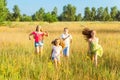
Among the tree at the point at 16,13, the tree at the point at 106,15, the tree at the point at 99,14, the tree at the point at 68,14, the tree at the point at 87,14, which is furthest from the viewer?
the tree at the point at 99,14

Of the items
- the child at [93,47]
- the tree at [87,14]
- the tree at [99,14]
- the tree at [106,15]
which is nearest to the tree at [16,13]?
the tree at [87,14]

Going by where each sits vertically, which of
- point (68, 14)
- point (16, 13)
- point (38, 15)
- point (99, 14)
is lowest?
point (99, 14)

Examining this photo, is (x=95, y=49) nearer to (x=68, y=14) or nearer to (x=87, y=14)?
(x=68, y=14)

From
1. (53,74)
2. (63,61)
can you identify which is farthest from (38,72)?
(63,61)

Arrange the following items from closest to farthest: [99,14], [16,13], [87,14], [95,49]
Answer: [95,49]
[16,13]
[87,14]
[99,14]

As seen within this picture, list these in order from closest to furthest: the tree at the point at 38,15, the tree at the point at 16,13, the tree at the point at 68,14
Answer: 1. the tree at the point at 16,13
2. the tree at the point at 38,15
3. the tree at the point at 68,14

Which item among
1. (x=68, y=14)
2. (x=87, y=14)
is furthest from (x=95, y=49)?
(x=87, y=14)

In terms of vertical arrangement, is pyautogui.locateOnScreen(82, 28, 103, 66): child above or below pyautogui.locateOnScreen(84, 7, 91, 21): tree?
above

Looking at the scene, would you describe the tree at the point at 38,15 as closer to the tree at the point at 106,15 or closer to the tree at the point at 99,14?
the tree at the point at 106,15

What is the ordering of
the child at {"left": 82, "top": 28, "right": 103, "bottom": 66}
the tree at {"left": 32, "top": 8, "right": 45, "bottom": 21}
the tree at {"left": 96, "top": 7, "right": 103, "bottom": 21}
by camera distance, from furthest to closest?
1. the tree at {"left": 96, "top": 7, "right": 103, "bottom": 21}
2. the tree at {"left": 32, "top": 8, "right": 45, "bottom": 21}
3. the child at {"left": 82, "top": 28, "right": 103, "bottom": 66}

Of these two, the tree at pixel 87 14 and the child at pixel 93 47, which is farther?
the tree at pixel 87 14

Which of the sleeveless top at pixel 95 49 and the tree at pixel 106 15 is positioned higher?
the sleeveless top at pixel 95 49

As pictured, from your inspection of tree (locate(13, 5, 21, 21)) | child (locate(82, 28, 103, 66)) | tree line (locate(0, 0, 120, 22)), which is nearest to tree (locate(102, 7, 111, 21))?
tree line (locate(0, 0, 120, 22))

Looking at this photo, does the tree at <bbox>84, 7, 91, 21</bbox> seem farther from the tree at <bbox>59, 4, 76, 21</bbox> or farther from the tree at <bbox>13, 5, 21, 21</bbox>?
the tree at <bbox>13, 5, 21, 21</bbox>
